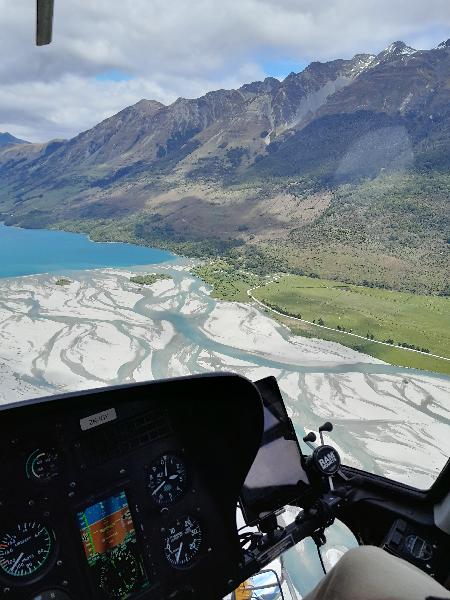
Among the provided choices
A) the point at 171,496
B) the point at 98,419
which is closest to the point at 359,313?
the point at 171,496

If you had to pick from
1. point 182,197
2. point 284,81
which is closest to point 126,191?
point 182,197

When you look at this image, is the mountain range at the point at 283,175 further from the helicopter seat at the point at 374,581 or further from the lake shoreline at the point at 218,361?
the helicopter seat at the point at 374,581

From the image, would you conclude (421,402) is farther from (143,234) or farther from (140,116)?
(140,116)

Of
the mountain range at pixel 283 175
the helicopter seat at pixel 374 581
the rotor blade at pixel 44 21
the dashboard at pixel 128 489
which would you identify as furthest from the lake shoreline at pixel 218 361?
the mountain range at pixel 283 175

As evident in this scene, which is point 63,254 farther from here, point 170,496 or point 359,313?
point 170,496

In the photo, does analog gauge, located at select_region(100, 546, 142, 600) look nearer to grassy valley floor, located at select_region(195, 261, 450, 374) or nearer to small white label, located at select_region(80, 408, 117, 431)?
small white label, located at select_region(80, 408, 117, 431)

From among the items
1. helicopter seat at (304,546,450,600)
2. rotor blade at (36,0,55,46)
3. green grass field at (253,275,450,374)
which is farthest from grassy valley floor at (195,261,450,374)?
rotor blade at (36,0,55,46)
